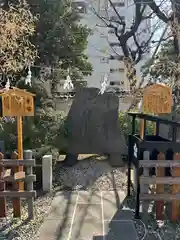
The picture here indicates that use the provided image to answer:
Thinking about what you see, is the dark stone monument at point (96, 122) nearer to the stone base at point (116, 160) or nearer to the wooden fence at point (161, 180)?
the stone base at point (116, 160)

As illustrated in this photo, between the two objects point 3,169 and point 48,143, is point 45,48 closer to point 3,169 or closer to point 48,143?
point 48,143

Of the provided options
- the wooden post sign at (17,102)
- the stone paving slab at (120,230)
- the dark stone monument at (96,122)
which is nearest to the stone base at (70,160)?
the dark stone monument at (96,122)

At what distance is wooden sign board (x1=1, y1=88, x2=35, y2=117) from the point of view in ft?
12.9

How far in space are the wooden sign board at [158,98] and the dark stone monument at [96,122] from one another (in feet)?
5.79

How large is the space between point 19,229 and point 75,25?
8.99 m

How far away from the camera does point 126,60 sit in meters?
10.3

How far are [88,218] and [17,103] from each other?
1.90 meters

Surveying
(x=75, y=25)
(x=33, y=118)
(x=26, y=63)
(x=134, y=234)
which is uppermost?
(x=75, y=25)

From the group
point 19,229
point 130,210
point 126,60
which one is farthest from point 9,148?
point 126,60

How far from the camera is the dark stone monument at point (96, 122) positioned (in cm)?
632

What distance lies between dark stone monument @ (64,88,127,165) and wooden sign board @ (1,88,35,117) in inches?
94.4

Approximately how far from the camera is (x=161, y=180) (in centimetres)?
354

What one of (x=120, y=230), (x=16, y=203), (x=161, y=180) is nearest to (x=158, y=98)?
(x=161, y=180)

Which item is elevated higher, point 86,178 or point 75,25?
point 75,25
